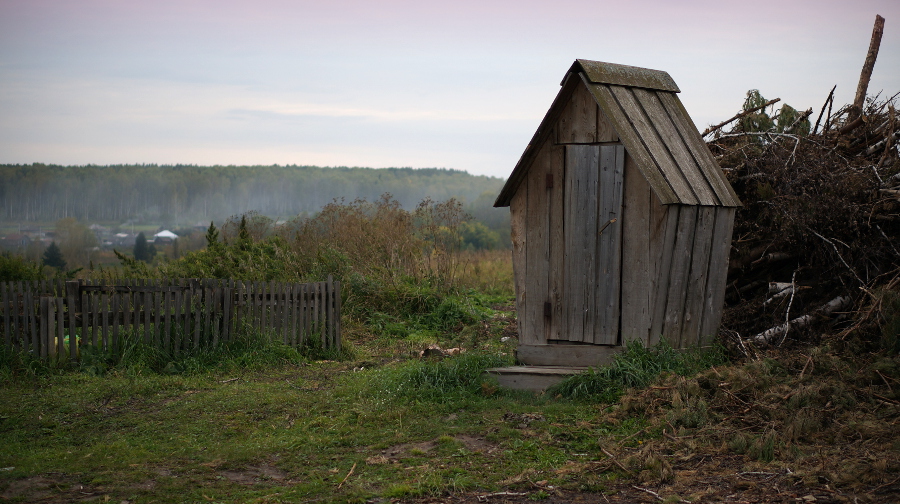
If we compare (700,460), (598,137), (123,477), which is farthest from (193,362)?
(700,460)

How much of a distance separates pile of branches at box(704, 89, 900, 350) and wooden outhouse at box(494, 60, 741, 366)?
2.59 feet

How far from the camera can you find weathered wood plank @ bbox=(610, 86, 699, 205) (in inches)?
283

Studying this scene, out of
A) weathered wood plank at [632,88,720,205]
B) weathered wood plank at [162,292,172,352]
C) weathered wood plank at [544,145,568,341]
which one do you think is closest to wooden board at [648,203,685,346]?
weathered wood plank at [632,88,720,205]

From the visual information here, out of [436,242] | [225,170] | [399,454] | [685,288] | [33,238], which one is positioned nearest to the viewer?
[399,454]

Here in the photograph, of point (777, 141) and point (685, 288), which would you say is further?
point (777, 141)

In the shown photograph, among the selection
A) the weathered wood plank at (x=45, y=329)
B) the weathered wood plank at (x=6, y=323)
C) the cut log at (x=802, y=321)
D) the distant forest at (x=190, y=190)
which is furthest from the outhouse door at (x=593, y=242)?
the distant forest at (x=190, y=190)

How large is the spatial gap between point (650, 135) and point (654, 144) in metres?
0.15

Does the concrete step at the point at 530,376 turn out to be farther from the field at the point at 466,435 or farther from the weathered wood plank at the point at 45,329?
the weathered wood plank at the point at 45,329

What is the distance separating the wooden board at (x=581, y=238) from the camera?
7602 millimetres

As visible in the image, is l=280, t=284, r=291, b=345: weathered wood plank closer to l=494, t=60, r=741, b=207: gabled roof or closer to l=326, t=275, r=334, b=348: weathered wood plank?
l=326, t=275, r=334, b=348: weathered wood plank

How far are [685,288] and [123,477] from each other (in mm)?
5733

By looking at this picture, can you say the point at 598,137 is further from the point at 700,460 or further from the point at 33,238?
the point at 33,238

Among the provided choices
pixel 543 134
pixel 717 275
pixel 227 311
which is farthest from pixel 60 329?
pixel 717 275

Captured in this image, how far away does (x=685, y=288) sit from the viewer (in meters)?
7.45
